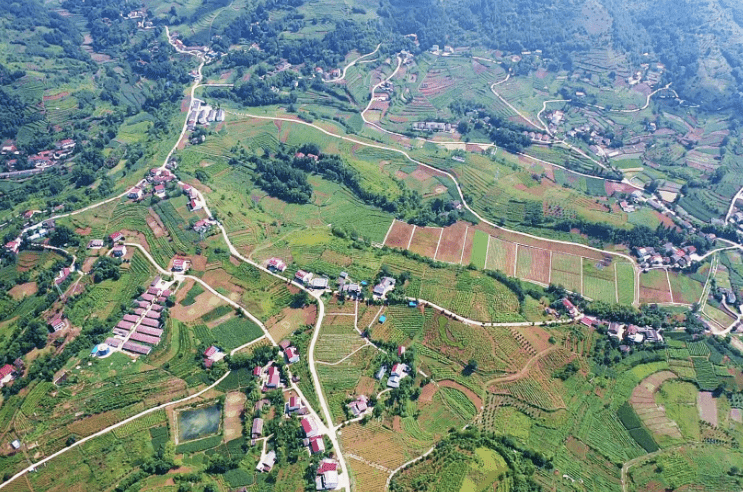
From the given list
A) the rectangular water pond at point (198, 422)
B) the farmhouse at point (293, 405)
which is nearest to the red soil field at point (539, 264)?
the farmhouse at point (293, 405)

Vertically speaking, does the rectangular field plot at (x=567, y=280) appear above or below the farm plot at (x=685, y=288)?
above

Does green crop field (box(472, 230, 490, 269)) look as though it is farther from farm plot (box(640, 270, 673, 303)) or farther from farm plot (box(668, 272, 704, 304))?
farm plot (box(668, 272, 704, 304))

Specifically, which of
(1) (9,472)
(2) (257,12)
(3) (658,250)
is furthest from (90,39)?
(3) (658,250)

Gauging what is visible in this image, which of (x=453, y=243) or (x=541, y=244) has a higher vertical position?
(x=453, y=243)

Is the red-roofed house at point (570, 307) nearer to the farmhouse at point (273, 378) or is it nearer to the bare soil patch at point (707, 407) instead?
the bare soil patch at point (707, 407)

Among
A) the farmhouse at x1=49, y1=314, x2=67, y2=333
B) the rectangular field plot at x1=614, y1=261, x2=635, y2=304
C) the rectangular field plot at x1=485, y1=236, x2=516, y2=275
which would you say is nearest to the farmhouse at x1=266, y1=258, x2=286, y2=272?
the farmhouse at x1=49, y1=314, x2=67, y2=333

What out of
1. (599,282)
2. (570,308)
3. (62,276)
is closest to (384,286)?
(570,308)

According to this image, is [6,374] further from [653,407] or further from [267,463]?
[653,407]
